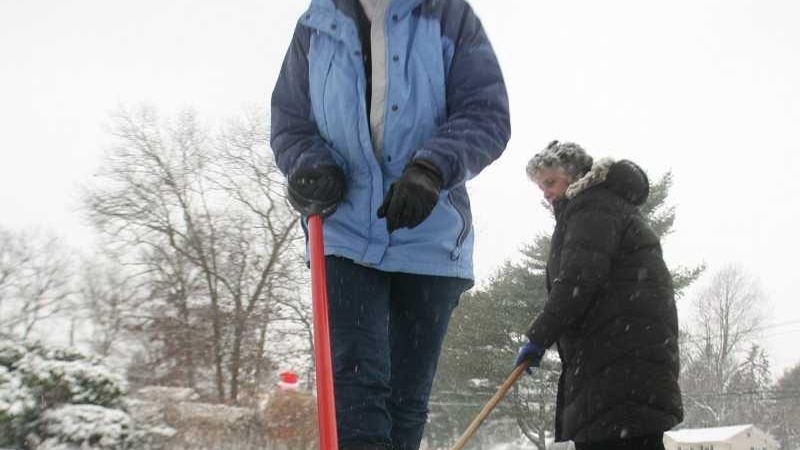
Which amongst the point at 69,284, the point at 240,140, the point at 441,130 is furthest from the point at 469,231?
the point at 69,284

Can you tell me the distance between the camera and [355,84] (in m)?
1.81

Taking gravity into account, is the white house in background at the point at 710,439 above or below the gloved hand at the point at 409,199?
below

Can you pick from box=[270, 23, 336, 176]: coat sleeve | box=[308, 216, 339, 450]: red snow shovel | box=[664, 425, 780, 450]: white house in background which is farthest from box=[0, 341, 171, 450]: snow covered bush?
box=[664, 425, 780, 450]: white house in background

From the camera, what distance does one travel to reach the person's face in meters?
3.14

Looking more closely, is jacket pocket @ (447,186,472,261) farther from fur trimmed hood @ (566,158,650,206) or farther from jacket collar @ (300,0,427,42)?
fur trimmed hood @ (566,158,650,206)

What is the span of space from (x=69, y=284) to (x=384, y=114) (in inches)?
967

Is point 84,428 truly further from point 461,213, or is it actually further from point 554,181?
point 461,213

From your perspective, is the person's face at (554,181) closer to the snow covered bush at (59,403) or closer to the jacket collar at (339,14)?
the jacket collar at (339,14)

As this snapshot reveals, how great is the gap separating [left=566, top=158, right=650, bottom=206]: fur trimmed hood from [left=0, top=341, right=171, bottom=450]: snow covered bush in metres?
5.90

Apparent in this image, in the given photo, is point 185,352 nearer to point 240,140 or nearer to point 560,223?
point 240,140

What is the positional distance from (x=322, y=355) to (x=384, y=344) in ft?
0.91

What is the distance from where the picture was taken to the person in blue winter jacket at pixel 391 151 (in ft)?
5.50

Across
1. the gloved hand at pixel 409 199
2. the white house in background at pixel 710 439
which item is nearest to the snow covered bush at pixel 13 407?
the gloved hand at pixel 409 199

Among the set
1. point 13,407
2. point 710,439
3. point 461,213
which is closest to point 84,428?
point 13,407
